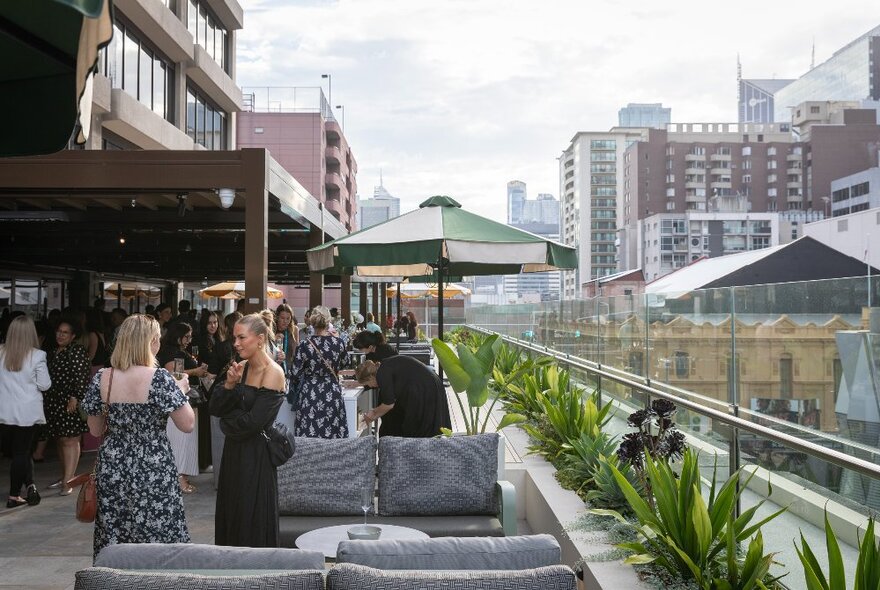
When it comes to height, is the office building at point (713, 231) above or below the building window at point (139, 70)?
above

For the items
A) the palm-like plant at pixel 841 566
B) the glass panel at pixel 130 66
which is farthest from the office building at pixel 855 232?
the palm-like plant at pixel 841 566

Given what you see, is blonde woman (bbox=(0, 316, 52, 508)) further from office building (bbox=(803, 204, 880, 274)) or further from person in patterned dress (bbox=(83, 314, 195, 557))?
office building (bbox=(803, 204, 880, 274))

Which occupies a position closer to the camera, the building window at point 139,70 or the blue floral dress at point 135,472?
the blue floral dress at point 135,472

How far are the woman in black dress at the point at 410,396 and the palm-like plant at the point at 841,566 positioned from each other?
373 centimetres

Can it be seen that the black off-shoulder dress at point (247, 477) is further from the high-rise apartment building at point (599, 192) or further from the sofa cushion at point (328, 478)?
the high-rise apartment building at point (599, 192)

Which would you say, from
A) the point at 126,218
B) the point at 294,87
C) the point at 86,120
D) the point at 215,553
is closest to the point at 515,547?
the point at 215,553

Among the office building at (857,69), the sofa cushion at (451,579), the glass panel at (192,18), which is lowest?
the sofa cushion at (451,579)

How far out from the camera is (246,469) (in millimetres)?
4914

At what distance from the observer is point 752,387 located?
22.7 feet

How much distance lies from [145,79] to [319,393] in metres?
18.8

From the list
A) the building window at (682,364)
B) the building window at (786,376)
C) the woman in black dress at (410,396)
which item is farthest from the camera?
the building window at (682,364)

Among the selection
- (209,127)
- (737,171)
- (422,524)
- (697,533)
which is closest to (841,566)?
(697,533)

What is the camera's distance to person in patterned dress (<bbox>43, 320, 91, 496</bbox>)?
8.61 m

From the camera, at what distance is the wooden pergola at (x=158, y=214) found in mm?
10250
